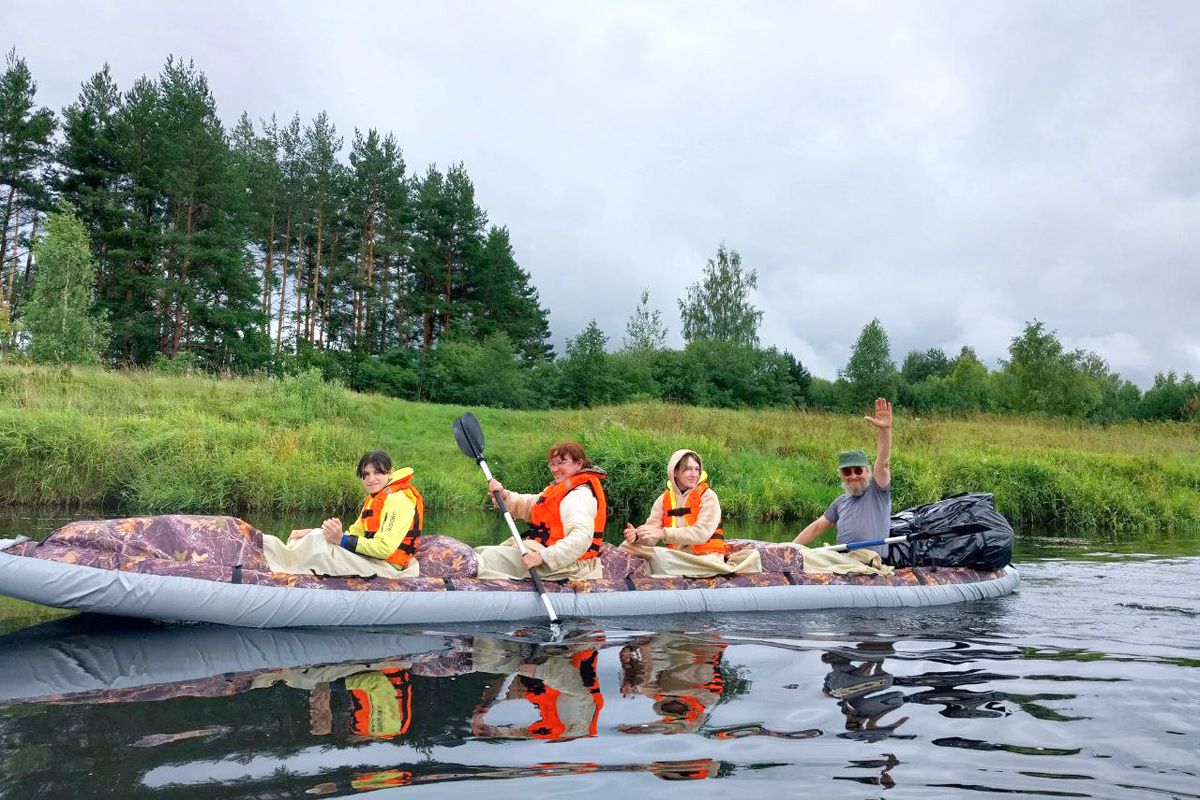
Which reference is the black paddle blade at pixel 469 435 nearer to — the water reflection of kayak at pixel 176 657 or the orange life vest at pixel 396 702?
the water reflection of kayak at pixel 176 657

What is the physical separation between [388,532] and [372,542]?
4.9 inches

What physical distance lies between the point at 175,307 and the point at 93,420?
17320 millimetres

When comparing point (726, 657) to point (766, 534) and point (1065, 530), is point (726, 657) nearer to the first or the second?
point (766, 534)

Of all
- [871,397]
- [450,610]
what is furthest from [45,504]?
[871,397]

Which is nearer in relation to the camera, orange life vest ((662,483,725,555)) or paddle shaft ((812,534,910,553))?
orange life vest ((662,483,725,555))

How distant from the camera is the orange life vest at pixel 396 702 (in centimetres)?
367

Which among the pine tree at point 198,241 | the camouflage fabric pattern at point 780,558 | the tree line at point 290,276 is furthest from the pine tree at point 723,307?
the camouflage fabric pattern at point 780,558

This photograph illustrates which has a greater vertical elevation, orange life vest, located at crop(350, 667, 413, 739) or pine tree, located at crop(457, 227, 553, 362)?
pine tree, located at crop(457, 227, 553, 362)

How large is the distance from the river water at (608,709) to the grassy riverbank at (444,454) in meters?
6.83

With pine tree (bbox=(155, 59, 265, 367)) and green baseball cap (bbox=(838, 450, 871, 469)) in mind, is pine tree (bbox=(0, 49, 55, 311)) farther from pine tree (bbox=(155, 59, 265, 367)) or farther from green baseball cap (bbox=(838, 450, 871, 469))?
green baseball cap (bbox=(838, 450, 871, 469))

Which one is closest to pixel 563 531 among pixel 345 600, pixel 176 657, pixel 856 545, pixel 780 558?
pixel 345 600

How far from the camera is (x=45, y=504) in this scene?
11.8m

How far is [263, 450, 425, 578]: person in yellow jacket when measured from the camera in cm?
590

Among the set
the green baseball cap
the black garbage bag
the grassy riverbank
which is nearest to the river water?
the black garbage bag
